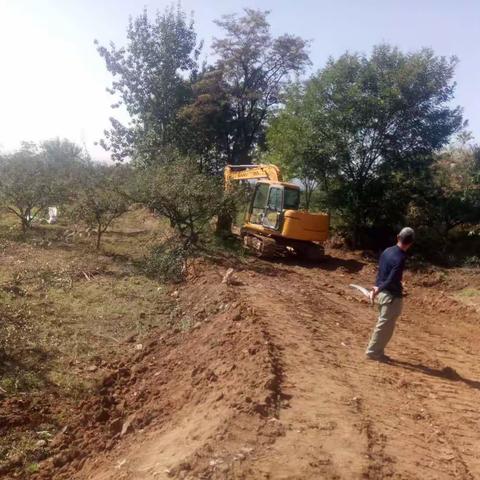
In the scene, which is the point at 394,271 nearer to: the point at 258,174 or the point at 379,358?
the point at 379,358

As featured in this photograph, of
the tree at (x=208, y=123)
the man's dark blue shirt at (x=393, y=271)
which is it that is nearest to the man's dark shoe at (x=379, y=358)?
the man's dark blue shirt at (x=393, y=271)

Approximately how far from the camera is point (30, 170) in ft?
53.4

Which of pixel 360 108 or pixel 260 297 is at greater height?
pixel 360 108

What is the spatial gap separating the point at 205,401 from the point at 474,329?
21.5ft

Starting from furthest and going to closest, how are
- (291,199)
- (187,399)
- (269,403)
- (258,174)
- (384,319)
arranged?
1. (258,174)
2. (291,199)
3. (384,319)
4. (187,399)
5. (269,403)

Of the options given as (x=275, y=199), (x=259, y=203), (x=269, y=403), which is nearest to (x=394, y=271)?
(x=269, y=403)

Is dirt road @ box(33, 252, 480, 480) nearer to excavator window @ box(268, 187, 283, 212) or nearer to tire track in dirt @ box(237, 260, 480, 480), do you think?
tire track in dirt @ box(237, 260, 480, 480)

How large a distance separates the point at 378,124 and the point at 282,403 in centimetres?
1285

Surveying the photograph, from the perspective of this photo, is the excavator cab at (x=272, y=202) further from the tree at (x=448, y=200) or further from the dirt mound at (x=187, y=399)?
the dirt mound at (x=187, y=399)

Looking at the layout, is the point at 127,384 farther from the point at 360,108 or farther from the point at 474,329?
the point at 360,108

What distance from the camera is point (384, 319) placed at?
21.3ft

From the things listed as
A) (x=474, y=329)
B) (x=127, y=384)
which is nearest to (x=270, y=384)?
(x=127, y=384)

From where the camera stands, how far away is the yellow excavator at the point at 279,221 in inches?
565

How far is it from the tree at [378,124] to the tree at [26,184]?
7992 millimetres
